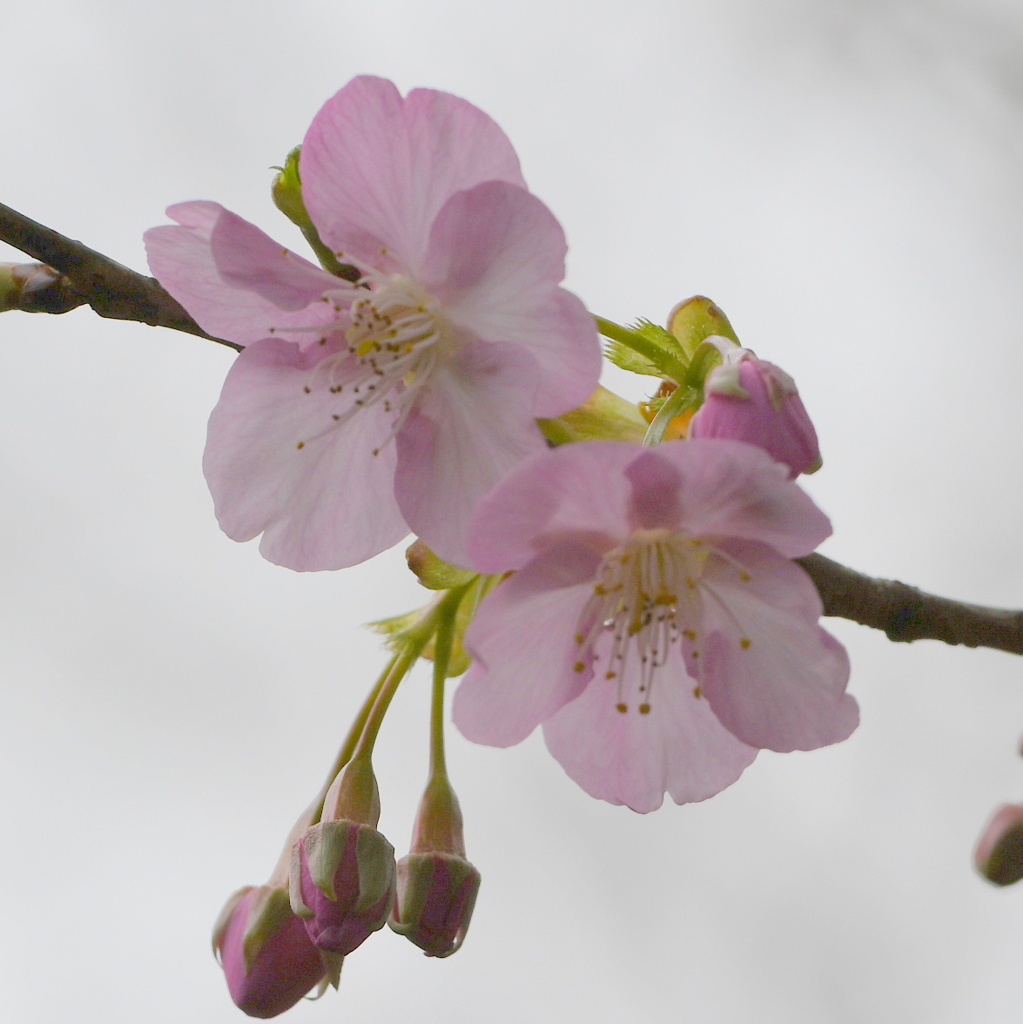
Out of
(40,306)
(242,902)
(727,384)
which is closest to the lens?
(727,384)

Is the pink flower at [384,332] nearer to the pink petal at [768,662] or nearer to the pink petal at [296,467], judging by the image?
the pink petal at [296,467]

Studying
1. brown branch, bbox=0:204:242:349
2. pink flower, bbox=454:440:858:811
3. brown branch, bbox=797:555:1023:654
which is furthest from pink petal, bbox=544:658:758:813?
brown branch, bbox=0:204:242:349

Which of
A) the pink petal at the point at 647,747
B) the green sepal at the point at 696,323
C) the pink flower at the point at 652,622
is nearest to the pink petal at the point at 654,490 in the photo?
the pink flower at the point at 652,622

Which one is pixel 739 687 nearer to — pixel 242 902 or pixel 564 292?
pixel 564 292

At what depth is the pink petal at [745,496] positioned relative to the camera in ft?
1.42

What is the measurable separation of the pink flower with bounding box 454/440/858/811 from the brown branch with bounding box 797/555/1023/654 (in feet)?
0.28

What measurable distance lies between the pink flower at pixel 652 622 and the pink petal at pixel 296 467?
13cm

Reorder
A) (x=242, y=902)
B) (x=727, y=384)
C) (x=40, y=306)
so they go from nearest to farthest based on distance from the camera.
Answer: (x=727, y=384), (x=40, y=306), (x=242, y=902)

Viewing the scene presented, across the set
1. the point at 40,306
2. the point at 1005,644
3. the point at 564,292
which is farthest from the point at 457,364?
the point at 1005,644

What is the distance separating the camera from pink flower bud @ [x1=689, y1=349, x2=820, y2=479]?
458 millimetres

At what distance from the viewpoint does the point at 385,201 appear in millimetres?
557

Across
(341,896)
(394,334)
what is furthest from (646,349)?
(341,896)

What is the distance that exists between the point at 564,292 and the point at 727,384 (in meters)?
0.09

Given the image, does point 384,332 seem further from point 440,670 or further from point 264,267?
point 440,670
